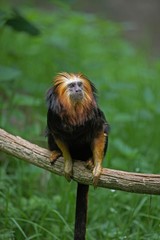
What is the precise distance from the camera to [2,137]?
2834mm

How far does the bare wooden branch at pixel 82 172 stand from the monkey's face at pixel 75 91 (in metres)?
0.34

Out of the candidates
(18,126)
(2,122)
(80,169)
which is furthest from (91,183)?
(18,126)

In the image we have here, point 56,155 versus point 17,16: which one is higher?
point 17,16

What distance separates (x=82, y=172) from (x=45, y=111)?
7.88 feet

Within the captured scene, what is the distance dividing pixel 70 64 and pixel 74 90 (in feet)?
10.2

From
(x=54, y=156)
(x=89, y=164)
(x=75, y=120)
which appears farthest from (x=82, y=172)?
(x=75, y=120)

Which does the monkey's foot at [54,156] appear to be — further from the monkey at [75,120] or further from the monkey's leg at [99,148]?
the monkey's leg at [99,148]

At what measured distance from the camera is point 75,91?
259 cm

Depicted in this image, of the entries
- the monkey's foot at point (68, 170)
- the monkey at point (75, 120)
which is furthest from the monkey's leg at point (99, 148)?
the monkey's foot at point (68, 170)

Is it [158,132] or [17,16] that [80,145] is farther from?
[158,132]

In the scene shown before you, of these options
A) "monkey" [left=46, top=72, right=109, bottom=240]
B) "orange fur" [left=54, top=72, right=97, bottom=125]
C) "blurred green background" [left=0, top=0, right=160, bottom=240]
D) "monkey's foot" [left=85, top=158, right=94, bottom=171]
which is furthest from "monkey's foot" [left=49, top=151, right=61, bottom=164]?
"blurred green background" [left=0, top=0, right=160, bottom=240]

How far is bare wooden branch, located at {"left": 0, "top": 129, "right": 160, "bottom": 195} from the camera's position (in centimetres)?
255

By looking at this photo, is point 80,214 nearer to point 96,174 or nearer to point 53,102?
point 96,174

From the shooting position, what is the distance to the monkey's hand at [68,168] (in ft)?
9.03
